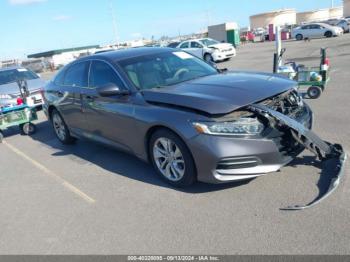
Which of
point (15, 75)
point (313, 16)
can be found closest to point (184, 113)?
point (15, 75)

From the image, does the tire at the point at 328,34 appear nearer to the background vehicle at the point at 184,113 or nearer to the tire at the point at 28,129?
the tire at the point at 28,129

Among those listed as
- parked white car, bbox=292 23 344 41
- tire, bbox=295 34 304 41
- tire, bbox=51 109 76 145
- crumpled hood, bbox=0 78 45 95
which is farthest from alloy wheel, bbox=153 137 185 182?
tire, bbox=295 34 304 41

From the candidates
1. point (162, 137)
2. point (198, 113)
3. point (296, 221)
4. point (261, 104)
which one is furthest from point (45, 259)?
point (261, 104)

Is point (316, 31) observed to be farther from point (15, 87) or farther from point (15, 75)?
point (15, 87)

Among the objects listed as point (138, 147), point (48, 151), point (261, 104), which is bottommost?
point (48, 151)

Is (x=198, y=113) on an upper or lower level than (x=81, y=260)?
upper

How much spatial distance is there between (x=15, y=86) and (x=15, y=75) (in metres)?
1.32

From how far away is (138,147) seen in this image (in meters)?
4.75

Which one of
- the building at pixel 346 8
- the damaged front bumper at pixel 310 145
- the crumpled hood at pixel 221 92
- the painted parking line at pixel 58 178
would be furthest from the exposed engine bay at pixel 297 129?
the building at pixel 346 8

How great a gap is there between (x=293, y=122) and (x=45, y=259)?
9.73 feet

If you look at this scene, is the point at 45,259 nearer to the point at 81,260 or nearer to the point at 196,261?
the point at 81,260

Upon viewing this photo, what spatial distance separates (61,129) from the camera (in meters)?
7.05

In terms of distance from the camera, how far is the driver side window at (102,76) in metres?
4.99

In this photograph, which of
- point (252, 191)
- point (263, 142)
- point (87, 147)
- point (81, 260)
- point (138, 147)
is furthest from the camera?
point (87, 147)
